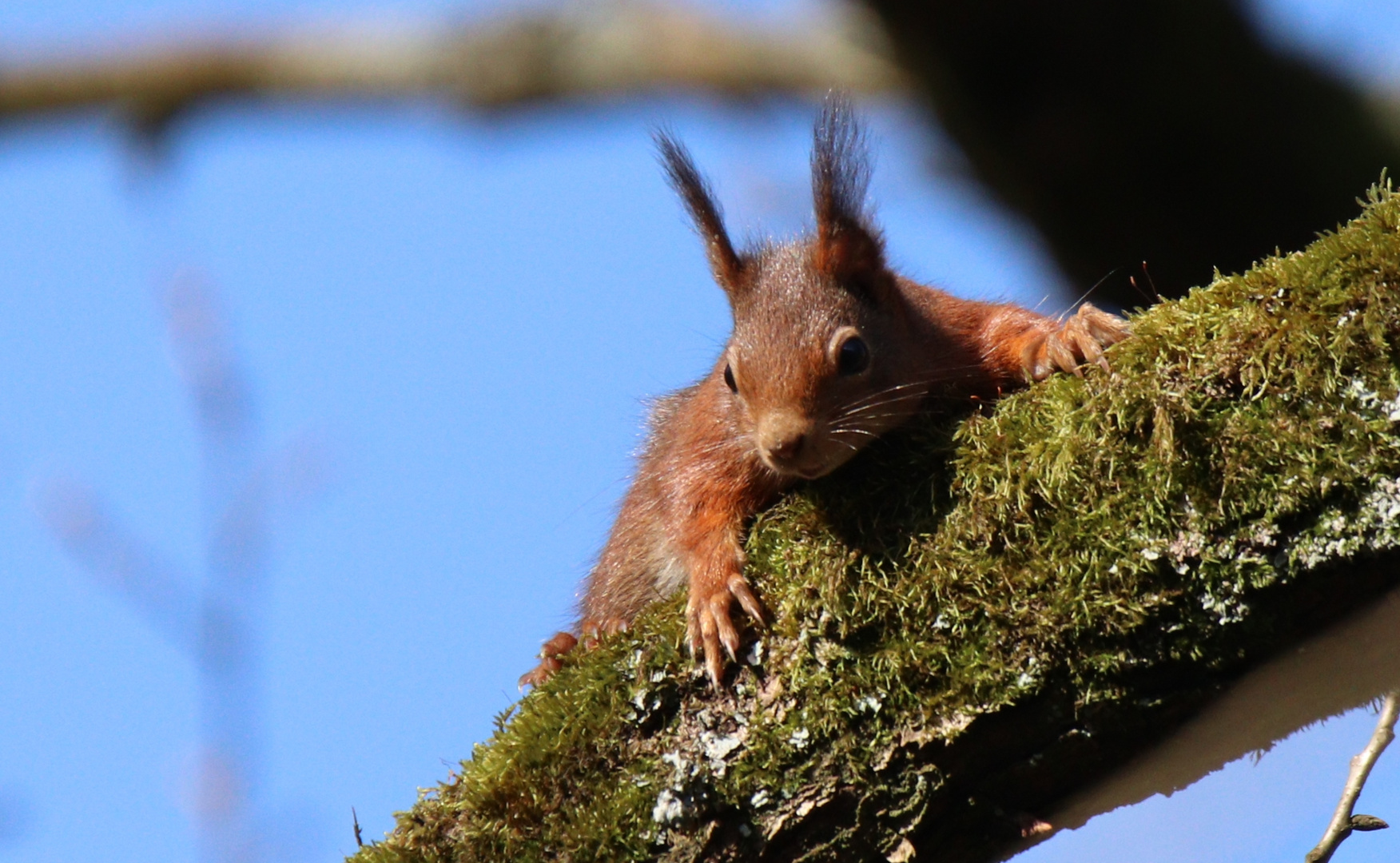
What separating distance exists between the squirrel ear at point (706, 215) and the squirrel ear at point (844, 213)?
26cm

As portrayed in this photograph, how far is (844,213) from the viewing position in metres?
3.79

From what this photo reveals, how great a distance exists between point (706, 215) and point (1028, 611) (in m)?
1.76

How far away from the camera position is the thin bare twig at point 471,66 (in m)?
6.48

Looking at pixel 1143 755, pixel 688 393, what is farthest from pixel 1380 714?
pixel 688 393

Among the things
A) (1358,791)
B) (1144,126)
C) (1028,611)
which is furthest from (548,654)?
(1144,126)

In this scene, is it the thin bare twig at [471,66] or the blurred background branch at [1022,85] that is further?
the thin bare twig at [471,66]

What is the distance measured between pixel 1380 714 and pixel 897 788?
37.2 inches

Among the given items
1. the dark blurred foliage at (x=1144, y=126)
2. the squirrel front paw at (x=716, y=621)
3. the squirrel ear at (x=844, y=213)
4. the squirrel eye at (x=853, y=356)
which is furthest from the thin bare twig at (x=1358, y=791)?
the dark blurred foliage at (x=1144, y=126)

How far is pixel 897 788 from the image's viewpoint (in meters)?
2.60

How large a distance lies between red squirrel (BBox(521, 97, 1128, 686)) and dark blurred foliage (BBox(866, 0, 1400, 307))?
1.58 metres

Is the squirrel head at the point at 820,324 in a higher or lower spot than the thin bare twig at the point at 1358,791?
higher

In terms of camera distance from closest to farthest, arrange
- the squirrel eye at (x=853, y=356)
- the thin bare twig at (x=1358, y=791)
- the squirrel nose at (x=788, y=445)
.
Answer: the thin bare twig at (x=1358, y=791) < the squirrel nose at (x=788, y=445) < the squirrel eye at (x=853, y=356)

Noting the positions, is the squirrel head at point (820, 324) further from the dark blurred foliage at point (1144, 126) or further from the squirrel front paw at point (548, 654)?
the dark blurred foliage at point (1144, 126)

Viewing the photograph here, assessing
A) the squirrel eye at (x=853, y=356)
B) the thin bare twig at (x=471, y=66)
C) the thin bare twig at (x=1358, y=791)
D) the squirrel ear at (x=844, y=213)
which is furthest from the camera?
the thin bare twig at (x=471, y=66)
